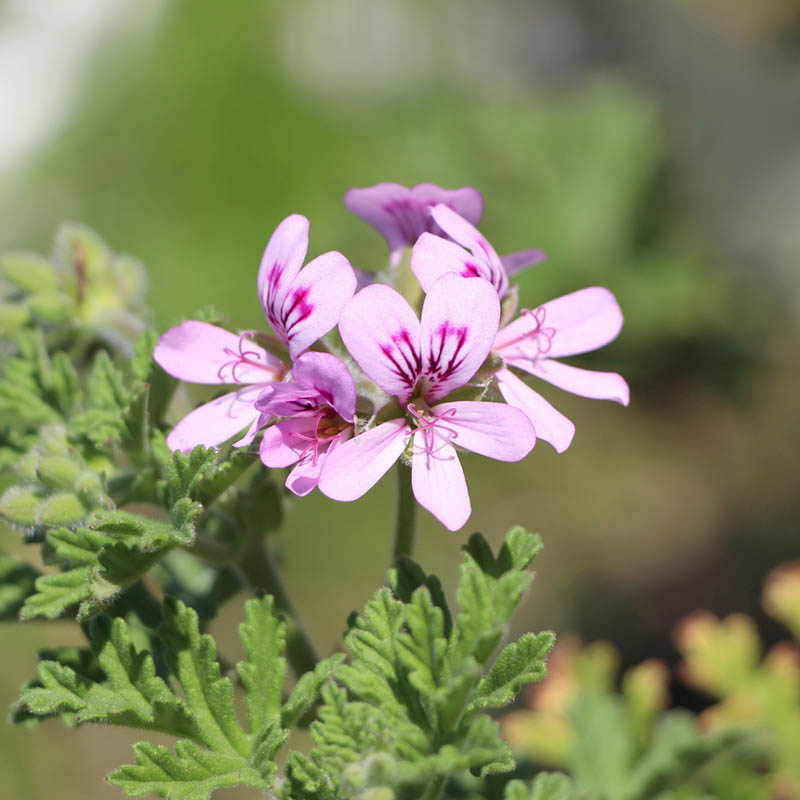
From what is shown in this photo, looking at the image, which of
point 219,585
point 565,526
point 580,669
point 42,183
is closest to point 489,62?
point 42,183

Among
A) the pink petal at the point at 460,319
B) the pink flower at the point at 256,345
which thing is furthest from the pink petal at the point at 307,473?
the pink petal at the point at 460,319

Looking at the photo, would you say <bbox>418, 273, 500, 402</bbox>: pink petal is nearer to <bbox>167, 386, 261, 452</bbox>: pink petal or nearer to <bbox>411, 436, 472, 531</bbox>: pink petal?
A: <bbox>411, 436, 472, 531</bbox>: pink petal

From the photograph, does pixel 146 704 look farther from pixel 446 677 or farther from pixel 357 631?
pixel 446 677

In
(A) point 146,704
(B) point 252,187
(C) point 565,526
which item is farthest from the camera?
(B) point 252,187

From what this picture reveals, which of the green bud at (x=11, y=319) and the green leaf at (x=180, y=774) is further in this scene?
the green bud at (x=11, y=319)

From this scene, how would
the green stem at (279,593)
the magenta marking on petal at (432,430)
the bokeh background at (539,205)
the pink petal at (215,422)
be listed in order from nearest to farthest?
the magenta marking on petal at (432,430) → the pink petal at (215,422) → the green stem at (279,593) → the bokeh background at (539,205)

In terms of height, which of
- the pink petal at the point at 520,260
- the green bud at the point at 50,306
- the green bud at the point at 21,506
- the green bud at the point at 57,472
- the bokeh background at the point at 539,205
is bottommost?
the green bud at the point at 21,506

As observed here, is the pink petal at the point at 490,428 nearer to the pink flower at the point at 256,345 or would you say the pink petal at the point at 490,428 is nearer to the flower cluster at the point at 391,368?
Answer: the flower cluster at the point at 391,368
